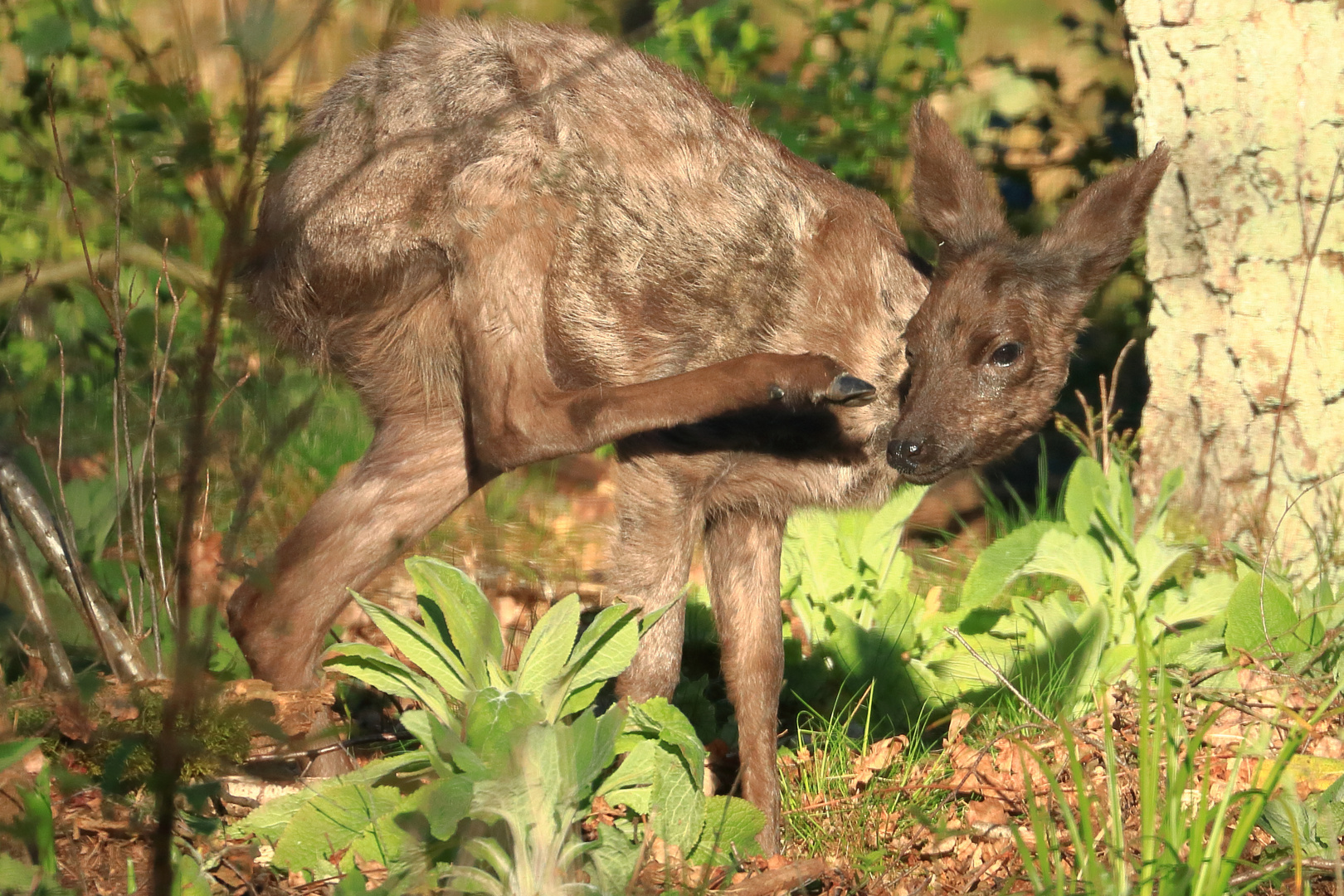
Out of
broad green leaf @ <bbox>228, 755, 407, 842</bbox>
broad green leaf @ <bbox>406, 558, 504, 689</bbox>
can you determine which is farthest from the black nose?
broad green leaf @ <bbox>228, 755, 407, 842</bbox>

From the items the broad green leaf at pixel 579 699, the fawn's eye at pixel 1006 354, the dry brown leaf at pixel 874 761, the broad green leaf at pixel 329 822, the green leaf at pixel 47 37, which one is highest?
the green leaf at pixel 47 37

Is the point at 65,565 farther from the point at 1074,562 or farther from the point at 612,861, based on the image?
the point at 1074,562

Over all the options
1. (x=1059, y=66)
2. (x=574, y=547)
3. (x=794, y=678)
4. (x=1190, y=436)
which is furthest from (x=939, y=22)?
(x=794, y=678)

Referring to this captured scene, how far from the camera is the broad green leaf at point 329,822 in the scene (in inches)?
136

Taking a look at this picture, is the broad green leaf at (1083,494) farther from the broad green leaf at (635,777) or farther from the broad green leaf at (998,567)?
the broad green leaf at (635,777)

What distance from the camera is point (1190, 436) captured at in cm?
639

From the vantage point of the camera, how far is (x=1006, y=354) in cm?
443

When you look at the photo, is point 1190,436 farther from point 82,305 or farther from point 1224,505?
point 82,305

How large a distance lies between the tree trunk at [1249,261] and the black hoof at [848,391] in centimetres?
260

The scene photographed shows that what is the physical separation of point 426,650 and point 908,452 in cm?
163

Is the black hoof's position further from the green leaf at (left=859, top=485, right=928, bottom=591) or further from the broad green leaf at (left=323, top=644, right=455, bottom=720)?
the broad green leaf at (left=323, top=644, right=455, bottom=720)

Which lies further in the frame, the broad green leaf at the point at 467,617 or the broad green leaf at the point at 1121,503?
the broad green leaf at the point at 1121,503

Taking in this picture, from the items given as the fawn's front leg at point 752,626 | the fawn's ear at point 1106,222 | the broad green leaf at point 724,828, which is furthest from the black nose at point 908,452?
the broad green leaf at point 724,828

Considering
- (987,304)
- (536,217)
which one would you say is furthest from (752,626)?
(536,217)
